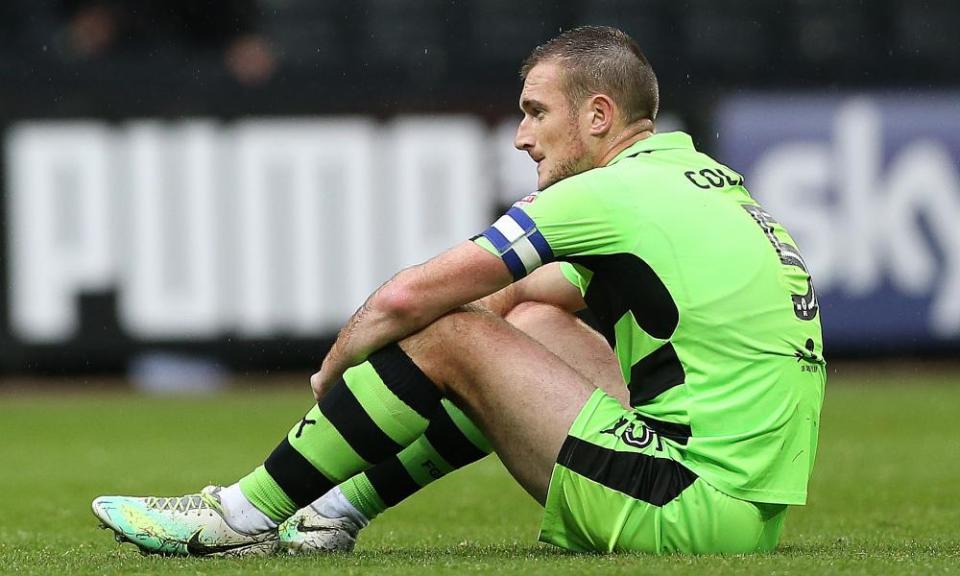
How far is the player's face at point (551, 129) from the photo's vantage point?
3.88 meters

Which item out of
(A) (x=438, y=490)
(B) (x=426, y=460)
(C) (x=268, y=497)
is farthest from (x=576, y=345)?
(A) (x=438, y=490)

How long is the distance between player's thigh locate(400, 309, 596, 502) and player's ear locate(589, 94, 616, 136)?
525 mm

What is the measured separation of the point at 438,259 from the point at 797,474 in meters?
0.90

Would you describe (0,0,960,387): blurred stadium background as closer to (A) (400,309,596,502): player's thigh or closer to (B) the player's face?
(B) the player's face

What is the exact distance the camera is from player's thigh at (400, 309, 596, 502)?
11.8ft

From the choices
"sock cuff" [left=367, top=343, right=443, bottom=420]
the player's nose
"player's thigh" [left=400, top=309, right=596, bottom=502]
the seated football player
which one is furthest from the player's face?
"sock cuff" [left=367, top=343, right=443, bottom=420]

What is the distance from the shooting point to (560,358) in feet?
12.6

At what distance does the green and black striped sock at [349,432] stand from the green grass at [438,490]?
0.16m

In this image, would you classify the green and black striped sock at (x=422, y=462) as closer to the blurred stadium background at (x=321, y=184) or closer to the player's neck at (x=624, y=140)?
the player's neck at (x=624, y=140)

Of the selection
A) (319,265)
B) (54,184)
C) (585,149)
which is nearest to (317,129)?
(319,265)

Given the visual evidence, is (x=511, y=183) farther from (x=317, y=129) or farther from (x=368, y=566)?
(x=368, y=566)

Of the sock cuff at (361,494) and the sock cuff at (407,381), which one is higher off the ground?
the sock cuff at (407,381)

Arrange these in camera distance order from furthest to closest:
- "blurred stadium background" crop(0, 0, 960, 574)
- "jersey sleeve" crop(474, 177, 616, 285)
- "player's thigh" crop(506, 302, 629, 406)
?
1. "blurred stadium background" crop(0, 0, 960, 574)
2. "player's thigh" crop(506, 302, 629, 406)
3. "jersey sleeve" crop(474, 177, 616, 285)

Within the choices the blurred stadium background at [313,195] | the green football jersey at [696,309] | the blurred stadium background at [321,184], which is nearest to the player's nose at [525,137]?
the green football jersey at [696,309]
